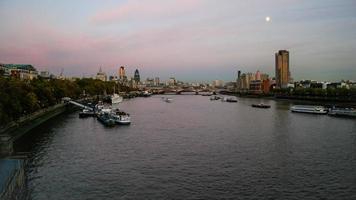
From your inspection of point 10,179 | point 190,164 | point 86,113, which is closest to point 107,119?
point 86,113

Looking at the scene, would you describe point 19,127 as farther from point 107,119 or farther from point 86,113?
point 86,113

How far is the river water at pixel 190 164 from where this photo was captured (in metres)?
14.9

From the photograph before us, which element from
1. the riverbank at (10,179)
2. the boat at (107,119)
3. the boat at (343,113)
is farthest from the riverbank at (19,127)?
the boat at (343,113)

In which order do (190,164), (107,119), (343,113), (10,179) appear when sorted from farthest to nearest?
(343,113) < (107,119) < (190,164) < (10,179)

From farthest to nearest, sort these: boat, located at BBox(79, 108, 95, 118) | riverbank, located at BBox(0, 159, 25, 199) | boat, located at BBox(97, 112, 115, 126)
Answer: boat, located at BBox(79, 108, 95, 118)
boat, located at BBox(97, 112, 115, 126)
riverbank, located at BBox(0, 159, 25, 199)

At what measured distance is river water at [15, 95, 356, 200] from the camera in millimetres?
14945

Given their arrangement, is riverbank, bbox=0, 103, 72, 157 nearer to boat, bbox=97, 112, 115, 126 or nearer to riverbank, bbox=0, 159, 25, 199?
riverbank, bbox=0, 159, 25, 199

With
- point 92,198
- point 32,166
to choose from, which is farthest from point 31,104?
point 92,198

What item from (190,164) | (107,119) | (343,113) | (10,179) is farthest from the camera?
(343,113)

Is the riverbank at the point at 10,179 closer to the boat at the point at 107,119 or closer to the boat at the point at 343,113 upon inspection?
the boat at the point at 107,119

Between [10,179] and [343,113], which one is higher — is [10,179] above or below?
above

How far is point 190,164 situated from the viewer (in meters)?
19.3

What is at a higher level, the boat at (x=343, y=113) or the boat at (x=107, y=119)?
the boat at (x=107, y=119)

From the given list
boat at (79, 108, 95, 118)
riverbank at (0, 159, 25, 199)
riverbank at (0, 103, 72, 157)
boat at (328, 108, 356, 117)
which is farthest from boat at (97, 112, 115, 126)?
boat at (328, 108, 356, 117)
